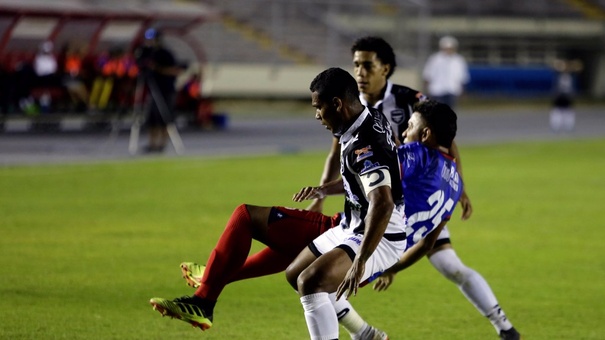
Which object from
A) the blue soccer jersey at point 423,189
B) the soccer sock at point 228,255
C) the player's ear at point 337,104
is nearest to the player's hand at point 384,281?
the blue soccer jersey at point 423,189

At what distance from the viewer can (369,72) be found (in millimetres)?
8258

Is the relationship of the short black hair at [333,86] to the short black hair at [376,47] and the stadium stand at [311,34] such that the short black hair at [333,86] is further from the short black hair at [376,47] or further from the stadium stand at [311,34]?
the stadium stand at [311,34]

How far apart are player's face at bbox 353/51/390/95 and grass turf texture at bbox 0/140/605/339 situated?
70.4 inches

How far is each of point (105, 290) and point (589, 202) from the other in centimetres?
904

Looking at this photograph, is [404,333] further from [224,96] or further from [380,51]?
[224,96]

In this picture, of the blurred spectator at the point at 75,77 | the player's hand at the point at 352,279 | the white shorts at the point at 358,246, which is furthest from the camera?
the blurred spectator at the point at 75,77

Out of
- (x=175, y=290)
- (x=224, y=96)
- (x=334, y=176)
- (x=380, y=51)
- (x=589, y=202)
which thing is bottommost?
(x=224, y=96)

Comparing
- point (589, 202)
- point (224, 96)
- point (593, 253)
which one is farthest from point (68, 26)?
point (593, 253)

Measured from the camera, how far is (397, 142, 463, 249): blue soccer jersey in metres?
7.06

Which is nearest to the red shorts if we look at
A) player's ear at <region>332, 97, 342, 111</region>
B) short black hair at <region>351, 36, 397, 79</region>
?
player's ear at <region>332, 97, 342, 111</region>

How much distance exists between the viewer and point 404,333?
27.0ft

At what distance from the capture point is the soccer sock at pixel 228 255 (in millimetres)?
6895

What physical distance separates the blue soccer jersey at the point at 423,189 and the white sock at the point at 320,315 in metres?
1.00

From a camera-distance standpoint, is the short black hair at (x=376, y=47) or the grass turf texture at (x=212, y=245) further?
the grass turf texture at (x=212, y=245)
